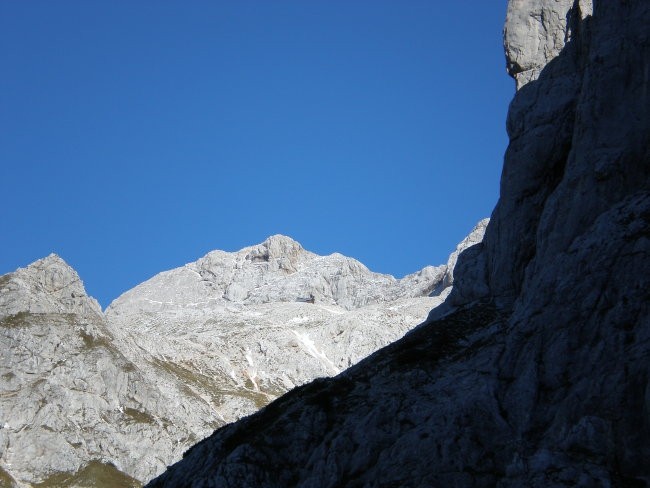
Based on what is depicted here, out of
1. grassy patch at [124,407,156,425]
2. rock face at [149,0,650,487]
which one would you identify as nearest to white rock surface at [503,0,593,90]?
rock face at [149,0,650,487]

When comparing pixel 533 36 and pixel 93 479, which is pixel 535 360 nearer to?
pixel 533 36

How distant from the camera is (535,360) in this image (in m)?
47.6

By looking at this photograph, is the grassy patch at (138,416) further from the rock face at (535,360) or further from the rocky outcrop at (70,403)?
the rock face at (535,360)

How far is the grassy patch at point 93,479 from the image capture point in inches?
5984

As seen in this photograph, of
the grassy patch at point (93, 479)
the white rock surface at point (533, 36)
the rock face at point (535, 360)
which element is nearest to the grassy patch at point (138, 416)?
the grassy patch at point (93, 479)

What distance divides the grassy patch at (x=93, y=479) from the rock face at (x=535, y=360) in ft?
335

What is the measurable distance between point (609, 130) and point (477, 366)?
17.8 meters

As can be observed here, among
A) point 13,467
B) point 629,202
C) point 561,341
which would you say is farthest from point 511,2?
point 13,467

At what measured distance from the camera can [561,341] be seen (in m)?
46.7

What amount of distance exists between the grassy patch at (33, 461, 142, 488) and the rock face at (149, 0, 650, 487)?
102m

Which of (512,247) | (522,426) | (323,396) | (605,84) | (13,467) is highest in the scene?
(13,467)

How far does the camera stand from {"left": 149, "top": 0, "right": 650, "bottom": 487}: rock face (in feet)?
139

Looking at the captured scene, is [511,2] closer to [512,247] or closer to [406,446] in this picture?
[512,247]

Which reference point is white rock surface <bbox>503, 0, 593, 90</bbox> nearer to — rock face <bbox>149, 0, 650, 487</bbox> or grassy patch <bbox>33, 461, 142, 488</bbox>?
rock face <bbox>149, 0, 650, 487</bbox>
